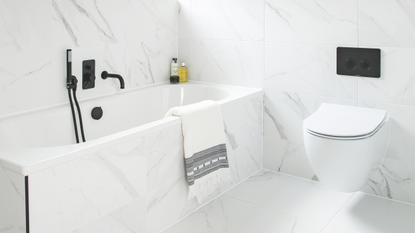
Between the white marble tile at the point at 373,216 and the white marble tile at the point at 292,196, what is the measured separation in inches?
2.2

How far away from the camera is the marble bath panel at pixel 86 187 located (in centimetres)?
157

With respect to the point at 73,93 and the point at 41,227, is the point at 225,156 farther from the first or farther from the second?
the point at 41,227

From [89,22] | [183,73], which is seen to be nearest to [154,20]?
[183,73]

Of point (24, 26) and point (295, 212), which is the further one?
point (295, 212)

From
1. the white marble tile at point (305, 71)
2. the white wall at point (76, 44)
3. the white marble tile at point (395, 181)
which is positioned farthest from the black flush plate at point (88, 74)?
the white marble tile at point (395, 181)

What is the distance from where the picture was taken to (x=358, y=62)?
2.49 metres

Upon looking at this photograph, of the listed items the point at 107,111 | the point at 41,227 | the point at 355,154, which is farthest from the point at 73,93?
the point at 355,154

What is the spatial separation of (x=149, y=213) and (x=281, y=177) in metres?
1.12


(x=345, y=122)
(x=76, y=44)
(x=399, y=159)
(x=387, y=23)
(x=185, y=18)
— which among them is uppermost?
(x=185, y=18)

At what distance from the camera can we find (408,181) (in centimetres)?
245

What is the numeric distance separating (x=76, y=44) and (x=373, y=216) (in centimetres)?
189

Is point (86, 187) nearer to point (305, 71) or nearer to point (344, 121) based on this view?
point (344, 121)

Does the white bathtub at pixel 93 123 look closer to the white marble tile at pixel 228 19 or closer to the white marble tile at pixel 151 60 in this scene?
the white marble tile at pixel 151 60

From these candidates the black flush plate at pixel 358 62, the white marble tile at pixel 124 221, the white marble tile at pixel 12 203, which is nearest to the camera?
the white marble tile at pixel 12 203
